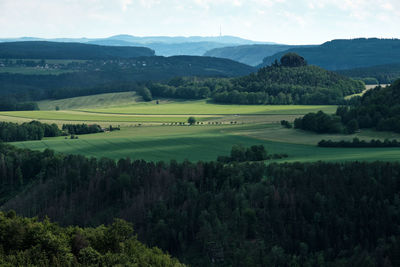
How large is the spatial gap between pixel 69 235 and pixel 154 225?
71.2 ft

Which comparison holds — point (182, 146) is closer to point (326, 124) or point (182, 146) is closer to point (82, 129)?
point (326, 124)

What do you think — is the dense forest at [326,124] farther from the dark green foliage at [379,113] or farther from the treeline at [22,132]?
the treeline at [22,132]

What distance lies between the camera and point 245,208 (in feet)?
250

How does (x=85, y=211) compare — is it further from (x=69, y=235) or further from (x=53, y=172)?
(x=69, y=235)

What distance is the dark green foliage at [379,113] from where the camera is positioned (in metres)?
125

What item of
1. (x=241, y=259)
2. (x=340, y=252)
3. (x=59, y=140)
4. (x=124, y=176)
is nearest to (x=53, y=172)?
(x=124, y=176)

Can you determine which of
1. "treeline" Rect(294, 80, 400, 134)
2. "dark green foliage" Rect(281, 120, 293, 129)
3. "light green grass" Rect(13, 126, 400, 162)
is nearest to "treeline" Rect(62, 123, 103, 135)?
"light green grass" Rect(13, 126, 400, 162)

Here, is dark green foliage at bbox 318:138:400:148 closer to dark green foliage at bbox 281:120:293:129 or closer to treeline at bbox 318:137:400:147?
treeline at bbox 318:137:400:147

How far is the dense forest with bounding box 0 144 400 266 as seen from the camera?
68562mm

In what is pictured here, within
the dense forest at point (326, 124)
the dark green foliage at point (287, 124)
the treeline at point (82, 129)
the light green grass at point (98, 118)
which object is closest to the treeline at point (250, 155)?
the dense forest at point (326, 124)

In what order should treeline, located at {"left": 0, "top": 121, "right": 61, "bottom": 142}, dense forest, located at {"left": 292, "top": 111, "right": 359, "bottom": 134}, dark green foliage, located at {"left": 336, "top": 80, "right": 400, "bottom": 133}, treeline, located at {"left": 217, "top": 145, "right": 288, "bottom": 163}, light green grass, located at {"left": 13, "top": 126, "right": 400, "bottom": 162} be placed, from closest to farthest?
light green grass, located at {"left": 13, "top": 126, "right": 400, "bottom": 162}
treeline, located at {"left": 217, "top": 145, "right": 288, "bottom": 163}
dark green foliage, located at {"left": 336, "top": 80, "right": 400, "bottom": 133}
dense forest, located at {"left": 292, "top": 111, "right": 359, "bottom": 134}
treeline, located at {"left": 0, "top": 121, "right": 61, "bottom": 142}

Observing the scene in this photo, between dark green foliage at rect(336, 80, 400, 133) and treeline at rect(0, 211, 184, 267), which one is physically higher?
dark green foliage at rect(336, 80, 400, 133)

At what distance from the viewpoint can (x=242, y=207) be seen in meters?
77.1

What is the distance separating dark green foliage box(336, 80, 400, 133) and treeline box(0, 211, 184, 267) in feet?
258
